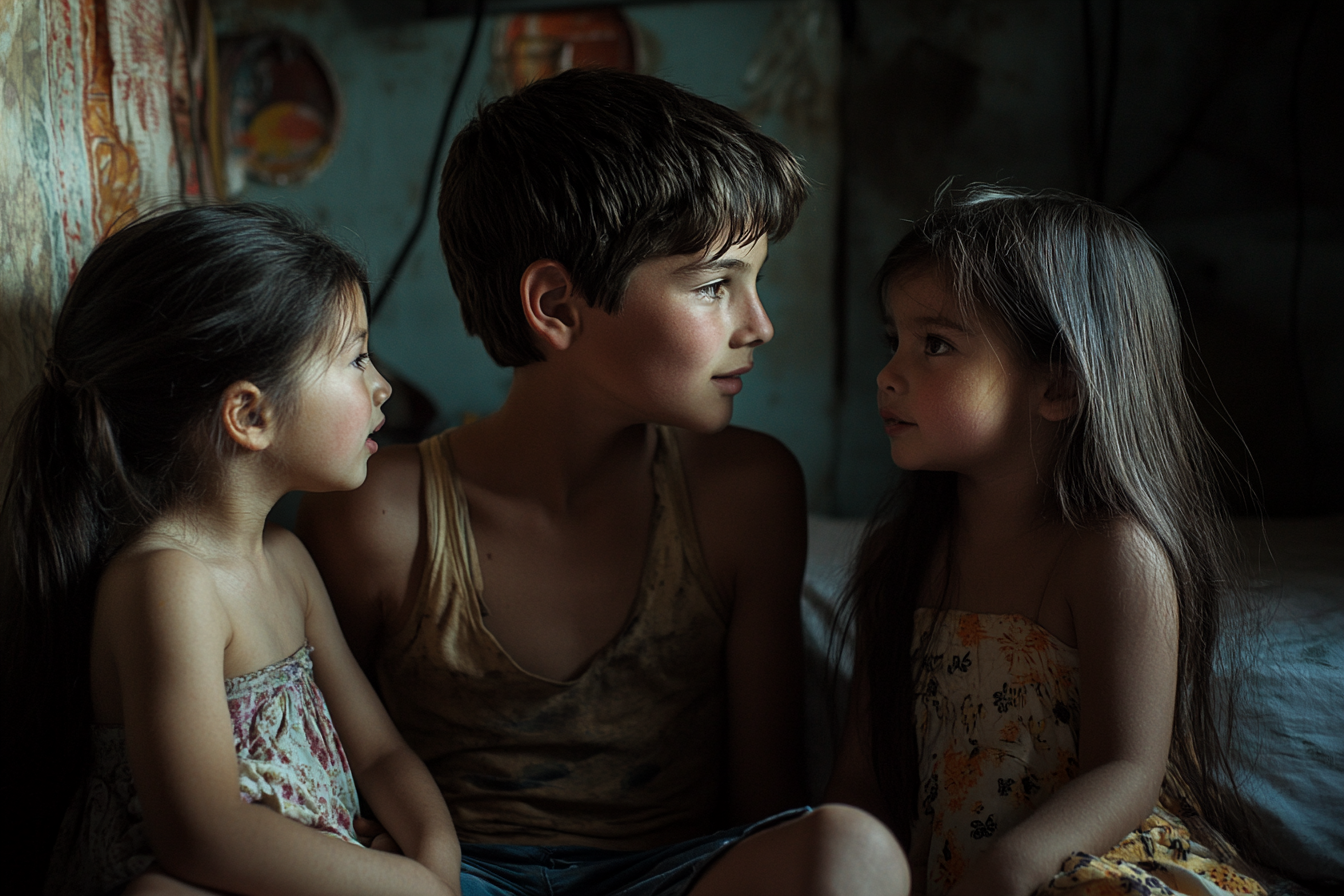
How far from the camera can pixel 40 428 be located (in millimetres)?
885

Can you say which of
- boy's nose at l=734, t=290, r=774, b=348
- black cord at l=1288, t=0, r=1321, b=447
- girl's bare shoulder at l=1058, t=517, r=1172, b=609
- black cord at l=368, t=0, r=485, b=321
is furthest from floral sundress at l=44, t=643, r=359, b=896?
black cord at l=1288, t=0, r=1321, b=447

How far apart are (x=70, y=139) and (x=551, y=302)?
0.55 metres

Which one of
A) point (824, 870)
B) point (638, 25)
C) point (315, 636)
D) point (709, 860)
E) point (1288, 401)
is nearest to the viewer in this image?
point (824, 870)

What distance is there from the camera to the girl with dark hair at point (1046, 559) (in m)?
0.92

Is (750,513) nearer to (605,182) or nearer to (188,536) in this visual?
(605,182)

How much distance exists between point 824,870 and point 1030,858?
19 cm

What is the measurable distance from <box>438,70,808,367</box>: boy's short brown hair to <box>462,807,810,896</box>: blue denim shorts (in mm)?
530

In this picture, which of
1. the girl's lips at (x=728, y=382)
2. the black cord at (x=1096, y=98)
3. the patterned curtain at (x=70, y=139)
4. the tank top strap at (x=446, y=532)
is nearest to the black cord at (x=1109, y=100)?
the black cord at (x=1096, y=98)

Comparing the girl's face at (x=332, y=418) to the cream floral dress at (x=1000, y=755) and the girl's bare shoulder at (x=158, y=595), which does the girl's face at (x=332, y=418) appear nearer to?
the girl's bare shoulder at (x=158, y=595)

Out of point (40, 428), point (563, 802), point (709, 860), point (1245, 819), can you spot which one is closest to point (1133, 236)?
point (1245, 819)

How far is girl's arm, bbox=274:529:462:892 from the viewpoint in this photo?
951 mm

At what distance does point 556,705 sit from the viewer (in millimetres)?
1094

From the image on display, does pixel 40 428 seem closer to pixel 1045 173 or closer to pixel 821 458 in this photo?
pixel 821 458

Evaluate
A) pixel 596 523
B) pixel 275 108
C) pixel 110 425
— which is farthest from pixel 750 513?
pixel 275 108
